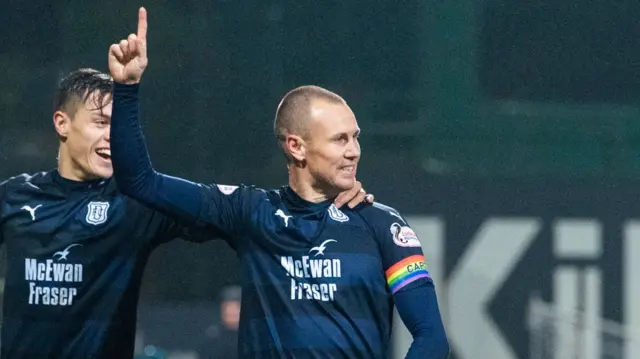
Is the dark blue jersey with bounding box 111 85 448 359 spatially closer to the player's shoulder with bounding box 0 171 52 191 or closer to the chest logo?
the chest logo

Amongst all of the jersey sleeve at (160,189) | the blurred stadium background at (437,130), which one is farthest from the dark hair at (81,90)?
the blurred stadium background at (437,130)

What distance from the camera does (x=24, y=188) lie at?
3.64m

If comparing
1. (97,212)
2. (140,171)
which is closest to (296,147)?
(140,171)

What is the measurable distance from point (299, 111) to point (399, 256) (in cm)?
49

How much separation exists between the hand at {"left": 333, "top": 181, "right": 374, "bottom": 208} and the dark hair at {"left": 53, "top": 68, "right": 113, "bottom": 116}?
759 millimetres

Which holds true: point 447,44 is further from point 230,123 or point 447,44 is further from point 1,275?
point 1,275

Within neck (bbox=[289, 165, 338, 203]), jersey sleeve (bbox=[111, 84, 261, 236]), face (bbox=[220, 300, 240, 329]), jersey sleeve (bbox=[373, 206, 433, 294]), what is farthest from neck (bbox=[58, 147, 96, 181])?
face (bbox=[220, 300, 240, 329])

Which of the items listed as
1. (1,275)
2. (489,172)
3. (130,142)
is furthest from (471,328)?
(130,142)

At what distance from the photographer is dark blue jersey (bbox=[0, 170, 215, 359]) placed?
3508 mm

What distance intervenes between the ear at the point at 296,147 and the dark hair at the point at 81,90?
1.91 feet

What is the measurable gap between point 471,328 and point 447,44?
110cm

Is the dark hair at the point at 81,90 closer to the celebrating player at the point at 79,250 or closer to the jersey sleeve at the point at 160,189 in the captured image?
the celebrating player at the point at 79,250

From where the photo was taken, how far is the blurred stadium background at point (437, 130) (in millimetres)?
4777

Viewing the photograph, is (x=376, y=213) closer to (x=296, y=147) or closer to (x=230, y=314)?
(x=296, y=147)
